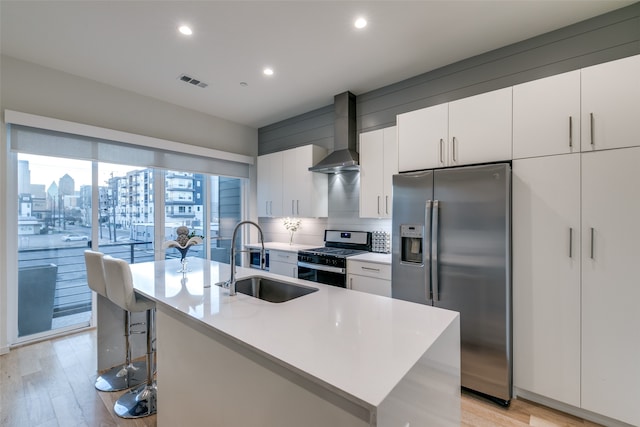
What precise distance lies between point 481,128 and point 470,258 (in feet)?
3.48

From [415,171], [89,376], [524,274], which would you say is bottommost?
[89,376]

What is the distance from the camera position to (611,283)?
1816 millimetres

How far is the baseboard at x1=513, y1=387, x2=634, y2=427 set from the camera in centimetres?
186

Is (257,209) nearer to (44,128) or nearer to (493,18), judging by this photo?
(44,128)

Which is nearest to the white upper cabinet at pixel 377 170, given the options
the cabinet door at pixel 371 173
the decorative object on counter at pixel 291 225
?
the cabinet door at pixel 371 173

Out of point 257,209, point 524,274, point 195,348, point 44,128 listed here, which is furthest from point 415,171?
point 44,128

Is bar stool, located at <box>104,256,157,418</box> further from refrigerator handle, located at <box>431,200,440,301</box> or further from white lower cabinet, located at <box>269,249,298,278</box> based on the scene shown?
refrigerator handle, located at <box>431,200,440,301</box>

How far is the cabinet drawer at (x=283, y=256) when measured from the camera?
148 inches

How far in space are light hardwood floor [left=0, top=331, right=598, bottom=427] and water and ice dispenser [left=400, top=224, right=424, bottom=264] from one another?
1.14m

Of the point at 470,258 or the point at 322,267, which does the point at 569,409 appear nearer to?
the point at 470,258

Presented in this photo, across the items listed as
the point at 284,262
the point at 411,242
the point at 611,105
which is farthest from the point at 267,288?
the point at 611,105

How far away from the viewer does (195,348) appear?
1.42m

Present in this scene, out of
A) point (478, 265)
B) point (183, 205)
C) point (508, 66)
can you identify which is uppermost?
point (508, 66)

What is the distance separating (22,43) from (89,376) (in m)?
3.07
